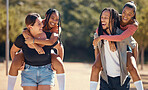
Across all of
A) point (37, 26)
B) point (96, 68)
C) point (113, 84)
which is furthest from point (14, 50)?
point (113, 84)

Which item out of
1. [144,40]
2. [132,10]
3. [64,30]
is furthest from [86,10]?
[132,10]

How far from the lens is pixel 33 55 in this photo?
4.43 m

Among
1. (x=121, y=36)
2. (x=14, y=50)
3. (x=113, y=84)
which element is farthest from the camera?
(x=14, y=50)

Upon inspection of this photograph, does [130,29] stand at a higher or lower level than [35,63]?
higher

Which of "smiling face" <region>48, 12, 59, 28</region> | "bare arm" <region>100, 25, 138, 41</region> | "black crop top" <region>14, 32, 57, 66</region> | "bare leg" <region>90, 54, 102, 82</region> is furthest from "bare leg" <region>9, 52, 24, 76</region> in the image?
"bare arm" <region>100, 25, 138, 41</region>

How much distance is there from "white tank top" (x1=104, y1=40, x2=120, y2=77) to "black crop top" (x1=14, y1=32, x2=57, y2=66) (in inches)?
28.5

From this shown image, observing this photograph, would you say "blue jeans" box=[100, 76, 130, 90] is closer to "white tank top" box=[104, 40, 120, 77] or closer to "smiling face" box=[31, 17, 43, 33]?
"white tank top" box=[104, 40, 120, 77]

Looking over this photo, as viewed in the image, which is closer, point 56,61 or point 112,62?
point 112,62

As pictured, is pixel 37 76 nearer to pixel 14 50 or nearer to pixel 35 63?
pixel 35 63

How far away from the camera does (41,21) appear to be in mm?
4488

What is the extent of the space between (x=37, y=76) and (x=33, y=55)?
274 millimetres

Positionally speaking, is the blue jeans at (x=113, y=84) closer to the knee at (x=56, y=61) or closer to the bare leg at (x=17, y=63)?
the knee at (x=56, y=61)

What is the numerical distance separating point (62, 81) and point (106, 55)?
69 cm

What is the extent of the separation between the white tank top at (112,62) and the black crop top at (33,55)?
724 mm
